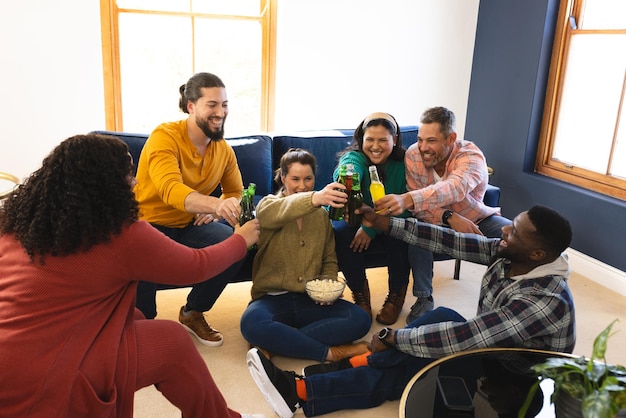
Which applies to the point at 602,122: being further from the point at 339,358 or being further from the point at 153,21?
the point at 153,21

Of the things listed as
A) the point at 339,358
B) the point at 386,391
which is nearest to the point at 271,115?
the point at 339,358

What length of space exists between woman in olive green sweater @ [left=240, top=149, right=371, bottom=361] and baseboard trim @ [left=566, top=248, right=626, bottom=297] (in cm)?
170

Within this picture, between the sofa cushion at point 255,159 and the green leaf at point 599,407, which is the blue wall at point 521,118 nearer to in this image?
the sofa cushion at point 255,159

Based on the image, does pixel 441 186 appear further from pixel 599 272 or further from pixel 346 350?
pixel 599 272

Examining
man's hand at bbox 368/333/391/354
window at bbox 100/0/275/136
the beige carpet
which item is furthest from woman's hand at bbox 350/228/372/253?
window at bbox 100/0/275/136

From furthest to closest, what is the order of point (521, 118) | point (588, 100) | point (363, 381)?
point (521, 118), point (588, 100), point (363, 381)

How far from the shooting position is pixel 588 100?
11.6 feet

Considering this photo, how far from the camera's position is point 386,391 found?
80.8 inches

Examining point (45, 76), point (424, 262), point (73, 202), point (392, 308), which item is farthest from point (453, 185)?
point (45, 76)

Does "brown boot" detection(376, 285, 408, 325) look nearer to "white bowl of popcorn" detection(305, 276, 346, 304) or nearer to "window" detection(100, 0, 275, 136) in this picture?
"white bowl of popcorn" detection(305, 276, 346, 304)

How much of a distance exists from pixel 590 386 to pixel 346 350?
3.98ft

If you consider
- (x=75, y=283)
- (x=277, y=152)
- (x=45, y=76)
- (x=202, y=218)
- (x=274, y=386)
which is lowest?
(x=274, y=386)

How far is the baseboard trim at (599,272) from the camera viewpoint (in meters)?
3.25

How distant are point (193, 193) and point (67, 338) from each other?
966 mm
